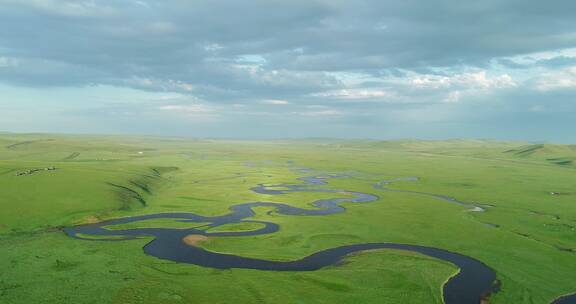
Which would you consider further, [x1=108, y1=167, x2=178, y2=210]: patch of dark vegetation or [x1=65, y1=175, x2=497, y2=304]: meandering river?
[x1=108, y1=167, x2=178, y2=210]: patch of dark vegetation

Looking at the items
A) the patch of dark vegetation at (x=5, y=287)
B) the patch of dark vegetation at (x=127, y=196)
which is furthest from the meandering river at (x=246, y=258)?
the patch of dark vegetation at (x=5, y=287)

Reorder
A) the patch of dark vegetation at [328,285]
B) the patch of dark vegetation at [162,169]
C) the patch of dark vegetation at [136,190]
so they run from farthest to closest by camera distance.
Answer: the patch of dark vegetation at [162,169] → the patch of dark vegetation at [136,190] → the patch of dark vegetation at [328,285]

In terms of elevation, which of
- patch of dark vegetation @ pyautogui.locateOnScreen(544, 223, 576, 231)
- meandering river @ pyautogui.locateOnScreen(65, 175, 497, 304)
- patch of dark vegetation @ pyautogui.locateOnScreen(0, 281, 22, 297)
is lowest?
meandering river @ pyautogui.locateOnScreen(65, 175, 497, 304)

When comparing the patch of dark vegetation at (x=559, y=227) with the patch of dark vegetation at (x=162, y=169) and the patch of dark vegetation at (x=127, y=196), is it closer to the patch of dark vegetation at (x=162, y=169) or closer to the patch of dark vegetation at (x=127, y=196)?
the patch of dark vegetation at (x=127, y=196)

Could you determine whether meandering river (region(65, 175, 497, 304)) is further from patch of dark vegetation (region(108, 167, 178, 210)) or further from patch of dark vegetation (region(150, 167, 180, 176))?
patch of dark vegetation (region(150, 167, 180, 176))

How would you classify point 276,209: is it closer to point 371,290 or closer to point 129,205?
point 129,205

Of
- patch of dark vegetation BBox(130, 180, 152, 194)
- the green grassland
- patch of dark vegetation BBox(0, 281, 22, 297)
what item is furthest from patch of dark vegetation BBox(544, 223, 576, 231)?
patch of dark vegetation BBox(130, 180, 152, 194)

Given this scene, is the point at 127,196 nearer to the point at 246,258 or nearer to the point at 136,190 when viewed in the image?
the point at 136,190

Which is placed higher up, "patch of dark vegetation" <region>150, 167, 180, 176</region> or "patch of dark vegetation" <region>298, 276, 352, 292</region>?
"patch of dark vegetation" <region>150, 167, 180, 176</region>

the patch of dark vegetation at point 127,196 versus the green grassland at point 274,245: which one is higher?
the patch of dark vegetation at point 127,196

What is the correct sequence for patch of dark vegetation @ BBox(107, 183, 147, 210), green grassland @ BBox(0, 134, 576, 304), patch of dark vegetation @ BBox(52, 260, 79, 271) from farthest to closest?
patch of dark vegetation @ BBox(107, 183, 147, 210)
patch of dark vegetation @ BBox(52, 260, 79, 271)
green grassland @ BBox(0, 134, 576, 304)

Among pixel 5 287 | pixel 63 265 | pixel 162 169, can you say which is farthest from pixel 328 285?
pixel 162 169

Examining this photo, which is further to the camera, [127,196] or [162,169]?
[162,169]
